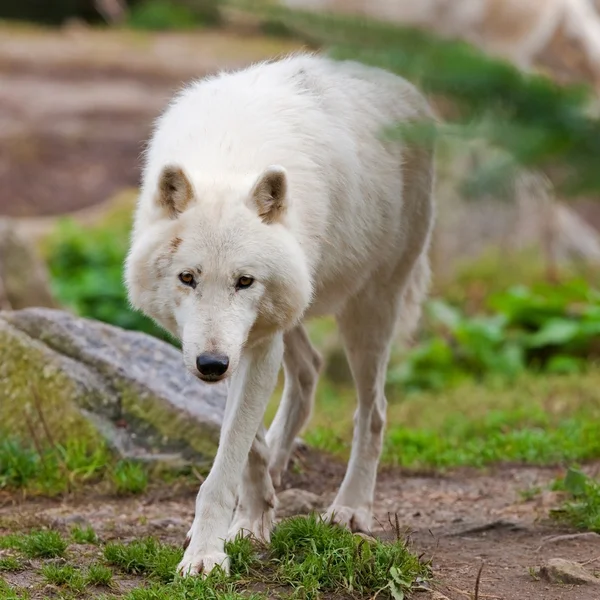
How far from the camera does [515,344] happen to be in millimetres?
9695

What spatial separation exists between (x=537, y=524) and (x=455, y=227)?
24.3ft

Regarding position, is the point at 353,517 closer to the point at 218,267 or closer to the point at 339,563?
the point at 339,563

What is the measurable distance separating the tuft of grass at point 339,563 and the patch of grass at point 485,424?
2431 mm

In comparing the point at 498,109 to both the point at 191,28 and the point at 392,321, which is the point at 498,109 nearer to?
the point at 191,28

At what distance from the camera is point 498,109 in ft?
3.86

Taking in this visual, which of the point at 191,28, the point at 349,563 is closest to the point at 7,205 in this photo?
the point at 349,563

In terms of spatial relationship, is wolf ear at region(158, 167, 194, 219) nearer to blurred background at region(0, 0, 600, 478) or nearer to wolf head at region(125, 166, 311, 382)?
wolf head at region(125, 166, 311, 382)

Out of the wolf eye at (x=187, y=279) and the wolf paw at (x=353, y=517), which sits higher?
the wolf eye at (x=187, y=279)

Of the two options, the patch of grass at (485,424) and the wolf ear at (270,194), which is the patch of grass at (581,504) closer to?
the patch of grass at (485,424)

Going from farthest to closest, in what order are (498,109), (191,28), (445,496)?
(445,496) → (191,28) → (498,109)

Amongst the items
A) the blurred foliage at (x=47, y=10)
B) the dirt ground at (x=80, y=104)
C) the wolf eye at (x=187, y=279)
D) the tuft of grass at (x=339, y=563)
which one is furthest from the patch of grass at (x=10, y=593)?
the blurred foliage at (x=47, y=10)

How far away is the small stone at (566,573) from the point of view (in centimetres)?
374

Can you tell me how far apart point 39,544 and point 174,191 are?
152cm

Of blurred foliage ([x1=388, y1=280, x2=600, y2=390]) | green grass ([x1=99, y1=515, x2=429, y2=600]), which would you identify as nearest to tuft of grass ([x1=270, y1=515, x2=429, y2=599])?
green grass ([x1=99, y1=515, x2=429, y2=600])
